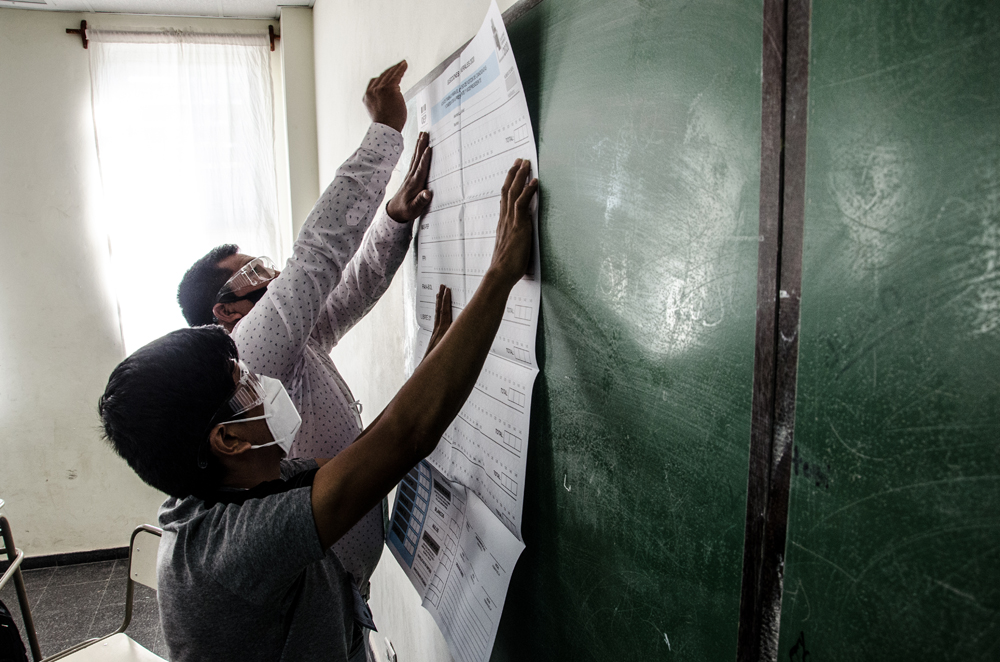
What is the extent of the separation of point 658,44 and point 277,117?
11.5 feet

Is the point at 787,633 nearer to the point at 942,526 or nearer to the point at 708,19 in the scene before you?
the point at 942,526

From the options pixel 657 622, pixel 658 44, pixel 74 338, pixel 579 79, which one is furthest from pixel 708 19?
pixel 74 338

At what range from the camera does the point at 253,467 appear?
0.92m

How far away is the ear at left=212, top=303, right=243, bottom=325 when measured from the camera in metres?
1.42

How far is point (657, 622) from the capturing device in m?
0.59

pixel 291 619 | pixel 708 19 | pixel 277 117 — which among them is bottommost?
pixel 291 619

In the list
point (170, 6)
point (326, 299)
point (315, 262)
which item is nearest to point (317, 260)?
point (315, 262)

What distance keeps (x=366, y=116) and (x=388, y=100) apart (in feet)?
2.91

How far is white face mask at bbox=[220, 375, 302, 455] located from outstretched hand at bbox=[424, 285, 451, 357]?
0.88 ft

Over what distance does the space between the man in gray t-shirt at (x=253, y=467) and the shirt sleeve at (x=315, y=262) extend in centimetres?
15

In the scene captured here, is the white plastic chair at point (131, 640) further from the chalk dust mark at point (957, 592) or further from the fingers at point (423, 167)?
the chalk dust mark at point (957, 592)

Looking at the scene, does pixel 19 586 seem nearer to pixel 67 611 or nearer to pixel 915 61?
pixel 67 611

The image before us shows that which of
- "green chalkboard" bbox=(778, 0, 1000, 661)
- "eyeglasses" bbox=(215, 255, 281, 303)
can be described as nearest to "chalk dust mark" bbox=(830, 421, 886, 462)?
"green chalkboard" bbox=(778, 0, 1000, 661)

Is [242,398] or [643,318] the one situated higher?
[643,318]
